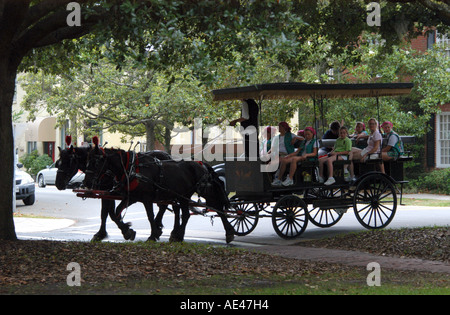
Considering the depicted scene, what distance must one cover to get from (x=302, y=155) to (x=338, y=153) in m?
1.03

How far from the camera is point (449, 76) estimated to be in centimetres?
2841

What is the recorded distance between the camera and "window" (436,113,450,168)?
31.2 metres

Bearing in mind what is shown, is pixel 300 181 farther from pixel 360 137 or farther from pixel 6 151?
pixel 6 151

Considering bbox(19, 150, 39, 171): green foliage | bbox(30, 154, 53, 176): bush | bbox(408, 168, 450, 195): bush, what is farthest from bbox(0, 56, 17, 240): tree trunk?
bbox(19, 150, 39, 171): green foliage

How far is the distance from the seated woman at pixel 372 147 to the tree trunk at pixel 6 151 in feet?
26.3

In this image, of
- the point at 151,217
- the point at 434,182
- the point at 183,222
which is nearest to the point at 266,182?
the point at 183,222

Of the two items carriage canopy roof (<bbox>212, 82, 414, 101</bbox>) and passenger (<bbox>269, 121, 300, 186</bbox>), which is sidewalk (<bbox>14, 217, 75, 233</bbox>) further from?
passenger (<bbox>269, 121, 300, 186</bbox>)

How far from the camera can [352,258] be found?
12367 millimetres

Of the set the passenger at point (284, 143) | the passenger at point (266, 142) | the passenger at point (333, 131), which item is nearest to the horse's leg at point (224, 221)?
the passenger at point (284, 143)

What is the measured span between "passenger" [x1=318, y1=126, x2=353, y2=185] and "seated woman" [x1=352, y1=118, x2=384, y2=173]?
14.1 inches

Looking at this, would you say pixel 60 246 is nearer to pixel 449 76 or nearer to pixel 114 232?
pixel 114 232

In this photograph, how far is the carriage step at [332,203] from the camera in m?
15.8

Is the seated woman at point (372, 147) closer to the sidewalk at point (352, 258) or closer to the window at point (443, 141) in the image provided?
the sidewalk at point (352, 258)
